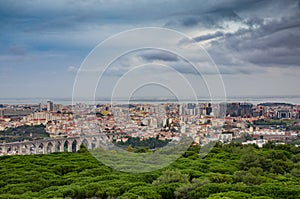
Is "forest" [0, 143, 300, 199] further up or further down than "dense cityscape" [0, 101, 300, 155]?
further down

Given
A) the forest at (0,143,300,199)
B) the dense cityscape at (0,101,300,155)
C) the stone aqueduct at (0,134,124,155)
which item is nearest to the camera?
the forest at (0,143,300,199)

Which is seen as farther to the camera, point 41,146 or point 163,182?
point 41,146

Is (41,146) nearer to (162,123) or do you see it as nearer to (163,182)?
(162,123)

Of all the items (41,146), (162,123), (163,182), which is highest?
(162,123)

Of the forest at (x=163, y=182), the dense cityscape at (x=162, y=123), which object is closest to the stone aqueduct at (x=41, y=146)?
the dense cityscape at (x=162, y=123)

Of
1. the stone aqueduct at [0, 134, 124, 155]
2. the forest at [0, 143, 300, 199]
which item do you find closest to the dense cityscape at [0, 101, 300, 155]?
the stone aqueduct at [0, 134, 124, 155]

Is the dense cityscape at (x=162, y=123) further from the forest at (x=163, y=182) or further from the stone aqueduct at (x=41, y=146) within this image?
the forest at (x=163, y=182)

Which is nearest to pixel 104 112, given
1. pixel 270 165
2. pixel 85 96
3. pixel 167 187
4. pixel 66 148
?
pixel 85 96

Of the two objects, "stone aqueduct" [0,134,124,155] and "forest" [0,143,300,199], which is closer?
"forest" [0,143,300,199]

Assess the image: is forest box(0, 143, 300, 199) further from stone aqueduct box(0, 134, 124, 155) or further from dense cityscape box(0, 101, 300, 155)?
stone aqueduct box(0, 134, 124, 155)

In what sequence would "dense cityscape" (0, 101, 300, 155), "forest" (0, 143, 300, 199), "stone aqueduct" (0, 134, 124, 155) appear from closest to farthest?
"forest" (0, 143, 300, 199) < "dense cityscape" (0, 101, 300, 155) < "stone aqueduct" (0, 134, 124, 155)

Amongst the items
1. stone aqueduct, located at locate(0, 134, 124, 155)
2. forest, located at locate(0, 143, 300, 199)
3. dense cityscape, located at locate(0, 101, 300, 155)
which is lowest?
stone aqueduct, located at locate(0, 134, 124, 155)

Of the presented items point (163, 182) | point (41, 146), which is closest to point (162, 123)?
point (163, 182)

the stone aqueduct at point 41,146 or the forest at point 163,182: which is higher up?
the forest at point 163,182
